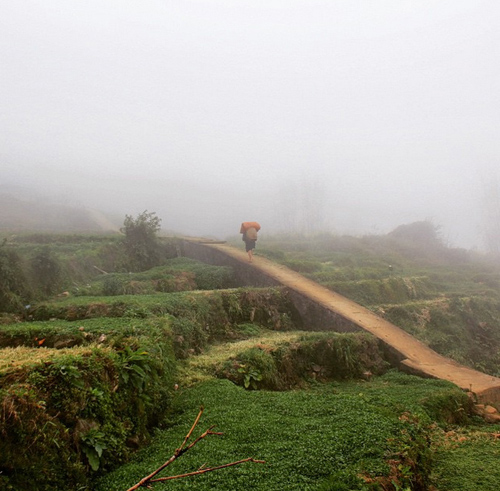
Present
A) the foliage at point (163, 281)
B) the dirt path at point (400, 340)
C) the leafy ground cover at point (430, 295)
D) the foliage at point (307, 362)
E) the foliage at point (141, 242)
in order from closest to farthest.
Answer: the foliage at point (307, 362)
the dirt path at point (400, 340)
the foliage at point (163, 281)
the leafy ground cover at point (430, 295)
the foliage at point (141, 242)

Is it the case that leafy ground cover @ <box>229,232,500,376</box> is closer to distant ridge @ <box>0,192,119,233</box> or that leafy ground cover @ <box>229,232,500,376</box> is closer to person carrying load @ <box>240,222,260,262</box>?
person carrying load @ <box>240,222,260,262</box>

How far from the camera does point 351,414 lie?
590cm

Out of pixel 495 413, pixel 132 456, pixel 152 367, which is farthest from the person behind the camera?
pixel 495 413

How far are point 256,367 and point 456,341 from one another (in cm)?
875


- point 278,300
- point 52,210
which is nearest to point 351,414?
point 278,300

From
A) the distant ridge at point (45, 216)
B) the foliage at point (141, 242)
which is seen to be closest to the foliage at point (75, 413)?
the foliage at point (141, 242)

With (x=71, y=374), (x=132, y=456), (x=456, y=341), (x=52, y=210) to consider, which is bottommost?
(x=456, y=341)

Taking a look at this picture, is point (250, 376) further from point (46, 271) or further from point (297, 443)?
point (46, 271)

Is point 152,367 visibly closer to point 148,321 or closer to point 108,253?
point 148,321

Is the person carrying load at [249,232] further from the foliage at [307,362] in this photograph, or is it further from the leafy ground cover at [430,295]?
the foliage at [307,362]

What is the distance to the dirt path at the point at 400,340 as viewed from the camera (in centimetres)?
879

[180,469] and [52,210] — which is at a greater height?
[52,210]

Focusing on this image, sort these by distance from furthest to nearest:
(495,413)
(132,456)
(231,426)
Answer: (495,413)
(231,426)
(132,456)

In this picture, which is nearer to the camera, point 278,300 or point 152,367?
point 152,367
